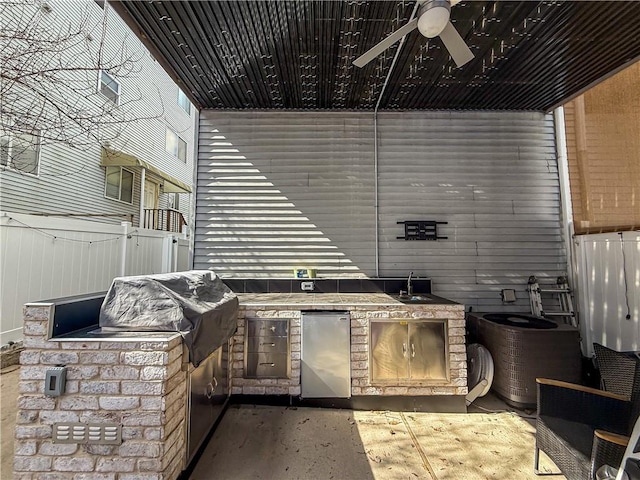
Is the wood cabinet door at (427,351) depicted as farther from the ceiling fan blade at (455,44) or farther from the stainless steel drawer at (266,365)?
the ceiling fan blade at (455,44)

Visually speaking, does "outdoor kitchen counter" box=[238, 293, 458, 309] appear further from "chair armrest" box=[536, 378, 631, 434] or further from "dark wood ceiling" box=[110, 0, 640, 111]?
"dark wood ceiling" box=[110, 0, 640, 111]

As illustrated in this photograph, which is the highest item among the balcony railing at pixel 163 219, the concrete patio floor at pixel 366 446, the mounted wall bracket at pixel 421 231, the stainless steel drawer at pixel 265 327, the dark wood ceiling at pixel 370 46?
the dark wood ceiling at pixel 370 46

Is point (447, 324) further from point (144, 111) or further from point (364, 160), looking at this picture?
point (144, 111)

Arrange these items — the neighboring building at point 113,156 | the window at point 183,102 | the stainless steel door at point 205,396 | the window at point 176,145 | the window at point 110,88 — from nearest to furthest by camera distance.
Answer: the stainless steel door at point 205,396, the neighboring building at point 113,156, the window at point 110,88, the window at point 176,145, the window at point 183,102

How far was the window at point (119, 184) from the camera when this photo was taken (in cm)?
735

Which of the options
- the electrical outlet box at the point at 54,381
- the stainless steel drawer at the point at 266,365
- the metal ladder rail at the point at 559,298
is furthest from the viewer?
the metal ladder rail at the point at 559,298

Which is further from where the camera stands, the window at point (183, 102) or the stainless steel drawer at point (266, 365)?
the window at point (183, 102)

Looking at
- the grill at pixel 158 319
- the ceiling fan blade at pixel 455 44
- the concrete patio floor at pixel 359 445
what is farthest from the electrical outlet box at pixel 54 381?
the ceiling fan blade at pixel 455 44

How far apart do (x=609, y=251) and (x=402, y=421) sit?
3180 mm

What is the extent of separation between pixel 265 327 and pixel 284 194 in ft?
6.45

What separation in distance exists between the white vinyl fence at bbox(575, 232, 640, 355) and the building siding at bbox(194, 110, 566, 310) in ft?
1.30

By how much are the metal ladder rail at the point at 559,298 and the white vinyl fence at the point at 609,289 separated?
12cm

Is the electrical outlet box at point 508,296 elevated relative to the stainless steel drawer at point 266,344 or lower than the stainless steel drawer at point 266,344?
elevated

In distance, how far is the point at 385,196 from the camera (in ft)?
13.8
